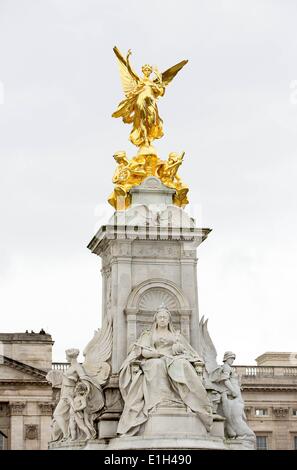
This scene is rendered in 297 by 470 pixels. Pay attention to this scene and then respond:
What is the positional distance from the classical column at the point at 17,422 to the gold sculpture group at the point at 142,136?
4383 centimetres

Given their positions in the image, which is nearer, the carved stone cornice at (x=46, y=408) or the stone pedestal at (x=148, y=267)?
the stone pedestal at (x=148, y=267)

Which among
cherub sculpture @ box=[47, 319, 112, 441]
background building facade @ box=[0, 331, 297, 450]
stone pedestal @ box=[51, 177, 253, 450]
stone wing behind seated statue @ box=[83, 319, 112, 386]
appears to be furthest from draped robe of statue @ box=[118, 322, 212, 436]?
background building facade @ box=[0, 331, 297, 450]

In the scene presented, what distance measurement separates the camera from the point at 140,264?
106ft

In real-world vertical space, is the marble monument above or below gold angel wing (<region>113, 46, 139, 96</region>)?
below

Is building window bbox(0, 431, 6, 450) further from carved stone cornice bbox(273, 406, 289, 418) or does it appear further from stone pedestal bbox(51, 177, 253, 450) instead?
stone pedestal bbox(51, 177, 253, 450)

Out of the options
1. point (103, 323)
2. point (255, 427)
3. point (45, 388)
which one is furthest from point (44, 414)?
point (103, 323)

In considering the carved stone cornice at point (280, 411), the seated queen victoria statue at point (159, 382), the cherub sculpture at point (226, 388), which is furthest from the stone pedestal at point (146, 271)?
the carved stone cornice at point (280, 411)

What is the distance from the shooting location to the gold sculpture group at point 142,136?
33.4 m

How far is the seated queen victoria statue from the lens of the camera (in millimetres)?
29672

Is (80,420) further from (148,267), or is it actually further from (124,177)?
(124,177)

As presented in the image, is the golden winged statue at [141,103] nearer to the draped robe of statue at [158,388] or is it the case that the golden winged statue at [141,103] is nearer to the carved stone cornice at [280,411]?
the draped robe of statue at [158,388]

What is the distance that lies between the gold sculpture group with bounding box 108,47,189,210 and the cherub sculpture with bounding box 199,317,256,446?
3.92 metres

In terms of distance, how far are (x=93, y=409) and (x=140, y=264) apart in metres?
3.99

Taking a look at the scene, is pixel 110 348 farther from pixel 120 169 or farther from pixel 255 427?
pixel 255 427
